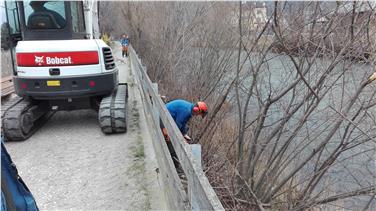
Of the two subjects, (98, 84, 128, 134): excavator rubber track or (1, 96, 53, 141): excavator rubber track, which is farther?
(98, 84, 128, 134): excavator rubber track

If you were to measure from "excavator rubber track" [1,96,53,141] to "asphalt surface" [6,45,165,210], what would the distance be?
0.50 feet

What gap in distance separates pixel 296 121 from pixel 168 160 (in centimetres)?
172

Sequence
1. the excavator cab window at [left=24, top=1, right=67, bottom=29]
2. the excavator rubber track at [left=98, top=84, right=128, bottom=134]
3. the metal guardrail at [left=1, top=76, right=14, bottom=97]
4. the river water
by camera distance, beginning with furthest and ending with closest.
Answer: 1. the metal guardrail at [left=1, top=76, right=14, bottom=97]
2. the excavator cab window at [left=24, top=1, right=67, bottom=29]
3. the excavator rubber track at [left=98, top=84, right=128, bottom=134]
4. the river water

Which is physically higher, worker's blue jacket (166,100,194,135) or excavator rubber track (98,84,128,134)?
worker's blue jacket (166,100,194,135)

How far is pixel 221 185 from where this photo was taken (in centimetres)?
445

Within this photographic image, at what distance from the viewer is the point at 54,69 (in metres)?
7.61

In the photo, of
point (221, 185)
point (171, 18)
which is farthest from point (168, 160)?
point (171, 18)

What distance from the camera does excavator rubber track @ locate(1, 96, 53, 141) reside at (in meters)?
7.21

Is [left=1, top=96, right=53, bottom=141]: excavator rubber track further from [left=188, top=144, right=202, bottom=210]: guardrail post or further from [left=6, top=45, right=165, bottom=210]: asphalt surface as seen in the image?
[left=188, top=144, right=202, bottom=210]: guardrail post

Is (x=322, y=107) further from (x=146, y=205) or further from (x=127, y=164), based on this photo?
(x=127, y=164)

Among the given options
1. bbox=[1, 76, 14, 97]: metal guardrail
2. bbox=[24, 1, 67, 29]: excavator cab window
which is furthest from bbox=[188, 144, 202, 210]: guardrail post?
bbox=[1, 76, 14, 97]: metal guardrail

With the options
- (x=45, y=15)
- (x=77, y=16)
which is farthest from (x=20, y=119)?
(x=77, y=16)

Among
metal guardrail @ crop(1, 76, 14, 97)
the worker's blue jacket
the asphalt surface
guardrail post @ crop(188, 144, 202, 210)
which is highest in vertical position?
guardrail post @ crop(188, 144, 202, 210)

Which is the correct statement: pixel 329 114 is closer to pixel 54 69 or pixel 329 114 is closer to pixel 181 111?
pixel 181 111
